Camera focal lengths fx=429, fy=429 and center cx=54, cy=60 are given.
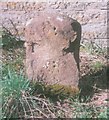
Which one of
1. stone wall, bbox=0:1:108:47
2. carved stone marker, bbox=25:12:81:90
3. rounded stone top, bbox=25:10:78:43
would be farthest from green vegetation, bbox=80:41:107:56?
rounded stone top, bbox=25:10:78:43

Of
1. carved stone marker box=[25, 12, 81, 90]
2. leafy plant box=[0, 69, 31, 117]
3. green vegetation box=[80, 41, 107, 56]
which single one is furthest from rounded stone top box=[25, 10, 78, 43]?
green vegetation box=[80, 41, 107, 56]

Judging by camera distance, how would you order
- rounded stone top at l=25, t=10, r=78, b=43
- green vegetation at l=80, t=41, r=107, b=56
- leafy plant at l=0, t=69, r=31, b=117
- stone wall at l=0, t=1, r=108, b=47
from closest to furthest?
leafy plant at l=0, t=69, r=31, b=117 < rounded stone top at l=25, t=10, r=78, b=43 < green vegetation at l=80, t=41, r=107, b=56 < stone wall at l=0, t=1, r=108, b=47

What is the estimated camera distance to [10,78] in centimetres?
439

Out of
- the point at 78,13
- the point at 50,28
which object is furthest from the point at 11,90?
the point at 78,13

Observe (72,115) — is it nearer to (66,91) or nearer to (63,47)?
(66,91)

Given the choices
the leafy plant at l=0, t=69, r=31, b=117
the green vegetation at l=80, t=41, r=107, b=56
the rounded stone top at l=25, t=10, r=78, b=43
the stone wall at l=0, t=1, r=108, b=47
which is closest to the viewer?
the leafy plant at l=0, t=69, r=31, b=117

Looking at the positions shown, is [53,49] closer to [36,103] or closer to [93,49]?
[36,103]

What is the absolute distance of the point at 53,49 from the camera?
448cm

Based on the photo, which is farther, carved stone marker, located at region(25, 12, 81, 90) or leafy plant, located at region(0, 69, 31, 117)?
carved stone marker, located at region(25, 12, 81, 90)

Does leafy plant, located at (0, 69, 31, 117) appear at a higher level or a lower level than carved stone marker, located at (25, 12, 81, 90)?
lower

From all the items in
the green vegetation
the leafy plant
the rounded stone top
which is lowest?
the green vegetation

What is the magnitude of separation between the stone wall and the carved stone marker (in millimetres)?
1778

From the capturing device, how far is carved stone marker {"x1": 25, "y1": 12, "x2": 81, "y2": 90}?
14.5 feet

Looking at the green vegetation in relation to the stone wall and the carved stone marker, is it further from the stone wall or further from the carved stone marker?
the carved stone marker
